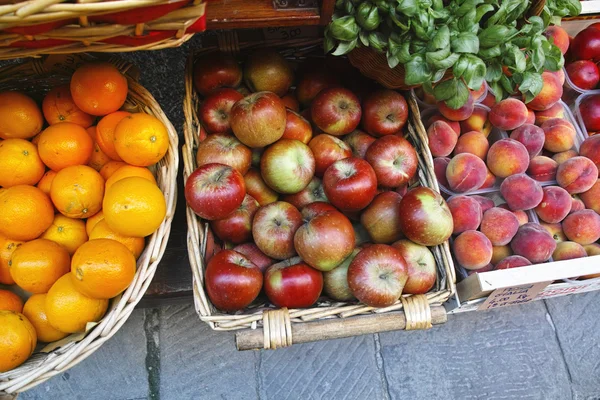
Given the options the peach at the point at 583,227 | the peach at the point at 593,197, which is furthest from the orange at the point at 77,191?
the peach at the point at 593,197

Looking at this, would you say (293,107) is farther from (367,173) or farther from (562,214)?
(562,214)

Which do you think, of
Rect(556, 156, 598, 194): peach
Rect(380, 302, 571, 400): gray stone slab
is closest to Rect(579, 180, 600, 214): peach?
Rect(556, 156, 598, 194): peach

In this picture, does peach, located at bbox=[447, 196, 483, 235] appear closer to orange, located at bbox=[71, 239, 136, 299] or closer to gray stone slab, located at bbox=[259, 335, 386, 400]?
gray stone slab, located at bbox=[259, 335, 386, 400]

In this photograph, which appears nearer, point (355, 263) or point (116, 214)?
point (116, 214)

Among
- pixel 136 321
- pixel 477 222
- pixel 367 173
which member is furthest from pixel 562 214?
pixel 136 321

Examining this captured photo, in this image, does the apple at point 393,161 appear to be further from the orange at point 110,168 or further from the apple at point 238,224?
the orange at point 110,168

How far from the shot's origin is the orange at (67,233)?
4.10 ft

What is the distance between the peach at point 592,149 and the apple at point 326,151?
100 centimetres

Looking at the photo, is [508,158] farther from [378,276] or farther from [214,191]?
[214,191]

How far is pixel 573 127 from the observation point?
1.81 metres

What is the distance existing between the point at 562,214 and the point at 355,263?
2.92 feet

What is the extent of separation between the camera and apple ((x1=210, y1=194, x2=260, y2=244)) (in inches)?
53.7

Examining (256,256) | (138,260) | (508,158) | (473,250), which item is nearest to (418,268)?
(473,250)

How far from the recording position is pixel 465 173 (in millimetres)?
1585
